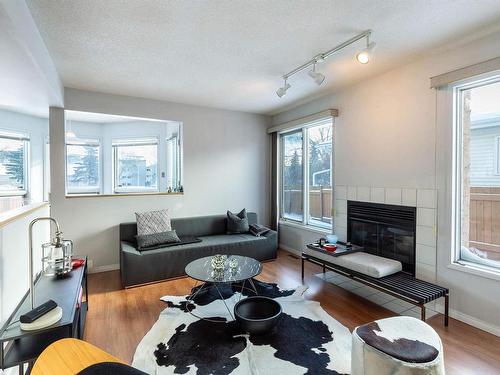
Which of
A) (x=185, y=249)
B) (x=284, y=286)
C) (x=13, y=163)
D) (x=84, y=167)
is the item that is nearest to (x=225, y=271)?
(x=284, y=286)

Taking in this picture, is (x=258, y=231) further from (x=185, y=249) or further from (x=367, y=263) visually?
(x=367, y=263)

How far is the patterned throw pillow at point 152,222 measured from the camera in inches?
151

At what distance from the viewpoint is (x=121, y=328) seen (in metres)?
2.40

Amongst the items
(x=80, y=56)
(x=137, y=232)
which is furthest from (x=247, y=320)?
(x=80, y=56)

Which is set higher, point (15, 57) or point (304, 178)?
point (15, 57)

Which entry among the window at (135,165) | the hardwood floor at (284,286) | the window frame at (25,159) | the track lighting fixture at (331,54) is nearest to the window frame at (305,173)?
the hardwood floor at (284,286)

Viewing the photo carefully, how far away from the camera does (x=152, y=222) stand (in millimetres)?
3895

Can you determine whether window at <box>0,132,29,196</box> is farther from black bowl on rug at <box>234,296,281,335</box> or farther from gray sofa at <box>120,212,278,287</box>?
black bowl on rug at <box>234,296,281,335</box>

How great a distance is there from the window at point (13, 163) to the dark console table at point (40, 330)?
160 inches

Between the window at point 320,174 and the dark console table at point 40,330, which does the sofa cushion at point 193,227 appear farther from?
the dark console table at point 40,330

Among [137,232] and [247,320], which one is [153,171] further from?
[247,320]

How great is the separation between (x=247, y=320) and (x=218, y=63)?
250cm

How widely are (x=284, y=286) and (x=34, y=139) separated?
545cm

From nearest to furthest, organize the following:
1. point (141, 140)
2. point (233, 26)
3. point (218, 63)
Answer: point (233, 26) < point (218, 63) < point (141, 140)
